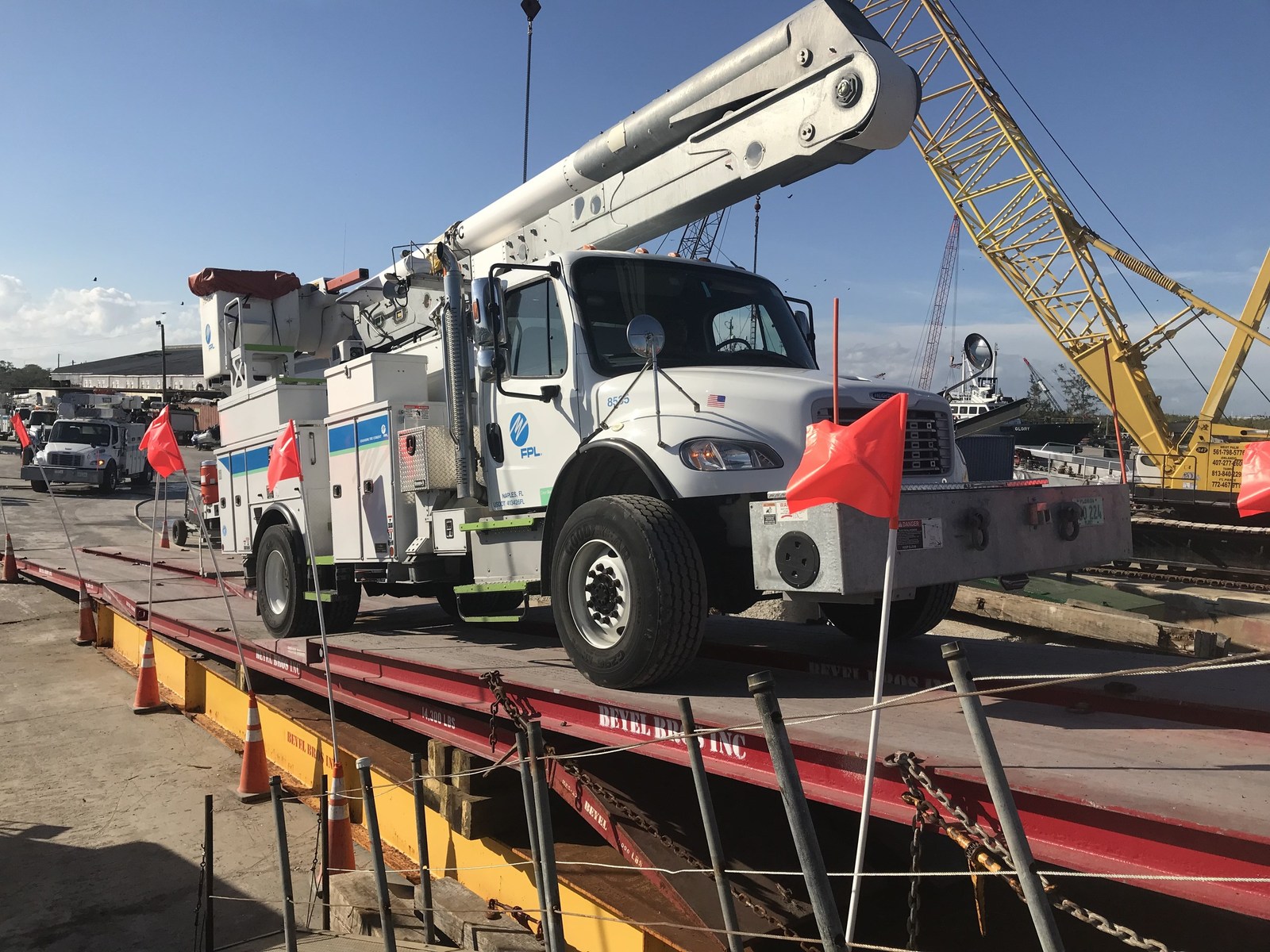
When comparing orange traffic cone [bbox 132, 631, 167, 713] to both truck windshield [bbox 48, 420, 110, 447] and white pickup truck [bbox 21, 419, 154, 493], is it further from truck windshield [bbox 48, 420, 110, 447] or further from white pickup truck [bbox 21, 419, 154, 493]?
truck windshield [bbox 48, 420, 110, 447]

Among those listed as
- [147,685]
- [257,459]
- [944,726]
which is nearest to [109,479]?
[147,685]

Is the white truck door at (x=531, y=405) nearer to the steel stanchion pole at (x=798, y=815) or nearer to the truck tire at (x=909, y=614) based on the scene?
the truck tire at (x=909, y=614)

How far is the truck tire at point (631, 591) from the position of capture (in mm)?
4445

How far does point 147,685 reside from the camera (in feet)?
32.7

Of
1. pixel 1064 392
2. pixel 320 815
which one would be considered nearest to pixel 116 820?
pixel 320 815

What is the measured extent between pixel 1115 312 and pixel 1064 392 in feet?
194

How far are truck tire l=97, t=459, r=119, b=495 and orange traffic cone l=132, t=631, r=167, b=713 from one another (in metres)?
23.6

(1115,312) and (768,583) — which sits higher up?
(1115,312)

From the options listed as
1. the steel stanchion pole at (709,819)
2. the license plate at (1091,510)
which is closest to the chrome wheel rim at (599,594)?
the steel stanchion pole at (709,819)

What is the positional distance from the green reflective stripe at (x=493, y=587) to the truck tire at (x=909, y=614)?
199cm

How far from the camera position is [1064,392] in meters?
77.5

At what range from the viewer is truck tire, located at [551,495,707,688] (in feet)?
14.6

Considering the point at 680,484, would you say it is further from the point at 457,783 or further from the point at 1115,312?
the point at 1115,312

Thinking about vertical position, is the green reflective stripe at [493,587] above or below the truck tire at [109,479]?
below
